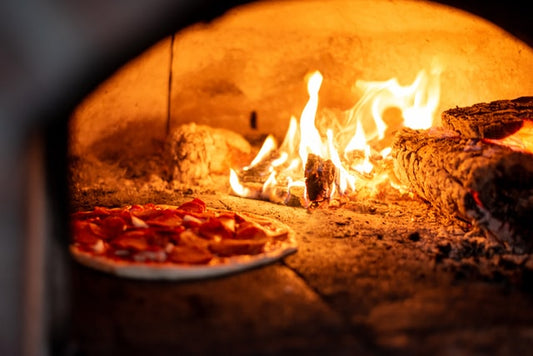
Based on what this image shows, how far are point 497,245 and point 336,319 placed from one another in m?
1.28

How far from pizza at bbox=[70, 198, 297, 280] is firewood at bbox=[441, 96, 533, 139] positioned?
140cm

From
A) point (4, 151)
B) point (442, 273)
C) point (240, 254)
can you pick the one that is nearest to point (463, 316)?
point (442, 273)

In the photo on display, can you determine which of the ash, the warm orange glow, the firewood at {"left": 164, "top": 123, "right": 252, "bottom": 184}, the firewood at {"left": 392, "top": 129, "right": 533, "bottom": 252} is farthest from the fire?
the warm orange glow

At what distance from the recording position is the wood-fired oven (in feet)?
6.42

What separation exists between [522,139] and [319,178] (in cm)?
139

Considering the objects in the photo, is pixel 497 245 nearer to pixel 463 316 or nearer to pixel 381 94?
pixel 463 316

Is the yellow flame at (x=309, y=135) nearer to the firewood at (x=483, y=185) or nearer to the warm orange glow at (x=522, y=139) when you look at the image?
the firewood at (x=483, y=185)

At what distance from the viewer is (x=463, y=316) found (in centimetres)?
215

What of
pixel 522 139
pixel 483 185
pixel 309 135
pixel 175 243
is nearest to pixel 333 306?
pixel 175 243

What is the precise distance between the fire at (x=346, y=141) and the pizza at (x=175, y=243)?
3.44ft

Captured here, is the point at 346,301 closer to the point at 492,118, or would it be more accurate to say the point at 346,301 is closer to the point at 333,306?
the point at 333,306

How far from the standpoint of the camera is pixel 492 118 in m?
3.31

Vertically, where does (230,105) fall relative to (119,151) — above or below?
above

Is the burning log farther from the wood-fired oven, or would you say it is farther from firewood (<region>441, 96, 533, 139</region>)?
firewood (<region>441, 96, 533, 139</region>)
